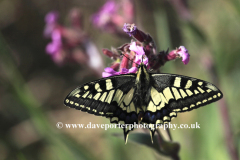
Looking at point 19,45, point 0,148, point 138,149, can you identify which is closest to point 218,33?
point 138,149

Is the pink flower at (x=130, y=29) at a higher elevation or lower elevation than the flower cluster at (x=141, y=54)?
higher

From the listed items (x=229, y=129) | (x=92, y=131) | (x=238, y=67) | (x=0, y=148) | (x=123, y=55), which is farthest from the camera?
(x=92, y=131)

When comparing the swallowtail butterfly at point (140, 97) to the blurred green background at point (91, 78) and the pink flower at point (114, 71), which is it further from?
the blurred green background at point (91, 78)

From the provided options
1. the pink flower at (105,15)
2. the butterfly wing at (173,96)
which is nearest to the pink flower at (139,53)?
the butterfly wing at (173,96)

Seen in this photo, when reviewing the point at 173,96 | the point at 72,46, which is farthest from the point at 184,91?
the point at 72,46

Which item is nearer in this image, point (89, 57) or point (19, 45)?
point (89, 57)

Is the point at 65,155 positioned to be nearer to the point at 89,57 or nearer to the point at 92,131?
the point at 89,57

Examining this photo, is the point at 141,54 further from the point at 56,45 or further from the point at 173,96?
the point at 56,45
